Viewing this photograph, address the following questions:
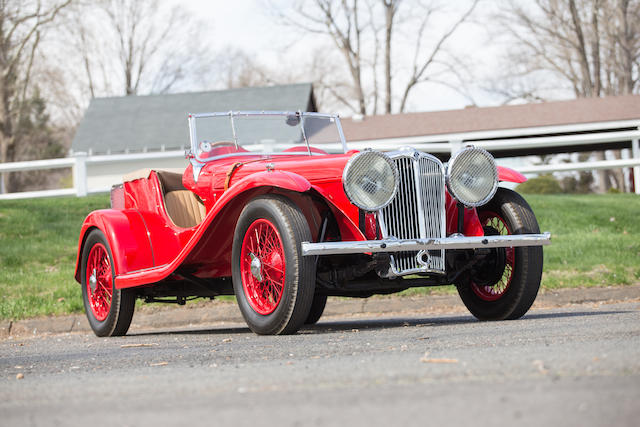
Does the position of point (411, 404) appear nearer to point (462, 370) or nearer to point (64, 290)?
point (462, 370)

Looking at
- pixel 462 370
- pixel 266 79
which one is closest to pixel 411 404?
pixel 462 370

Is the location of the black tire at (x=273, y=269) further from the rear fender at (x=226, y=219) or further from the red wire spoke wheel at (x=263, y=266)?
the rear fender at (x=226, y=219)

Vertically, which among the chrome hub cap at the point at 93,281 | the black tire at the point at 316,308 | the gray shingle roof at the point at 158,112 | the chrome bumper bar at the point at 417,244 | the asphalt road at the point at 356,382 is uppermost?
the gray shingle roof at the point at 158,112

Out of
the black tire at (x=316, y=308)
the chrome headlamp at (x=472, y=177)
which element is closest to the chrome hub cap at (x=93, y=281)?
the black tire at (x=316, y=308)

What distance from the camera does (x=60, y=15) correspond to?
37.4 metres

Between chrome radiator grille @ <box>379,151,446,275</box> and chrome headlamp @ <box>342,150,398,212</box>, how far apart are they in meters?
0.15

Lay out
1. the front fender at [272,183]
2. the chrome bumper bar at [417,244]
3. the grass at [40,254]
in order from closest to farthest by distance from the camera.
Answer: the chrome bumper bar at [417,244], the front fender at [272,183], the grass at [40,254]

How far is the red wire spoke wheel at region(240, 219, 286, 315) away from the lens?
17.1 feet

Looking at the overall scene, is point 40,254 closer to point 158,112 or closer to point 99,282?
point 99,282

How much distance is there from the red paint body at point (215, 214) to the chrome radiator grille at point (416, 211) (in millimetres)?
194

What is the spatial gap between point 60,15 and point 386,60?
16769mm

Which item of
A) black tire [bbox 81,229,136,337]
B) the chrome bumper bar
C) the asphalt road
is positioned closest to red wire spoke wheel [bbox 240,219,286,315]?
the chrome bumper bar

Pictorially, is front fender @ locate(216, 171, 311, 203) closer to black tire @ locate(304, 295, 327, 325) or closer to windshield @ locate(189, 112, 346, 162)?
windshield @ locate(189, 112, 346, 162)

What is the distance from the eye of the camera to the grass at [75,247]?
8555 mm
